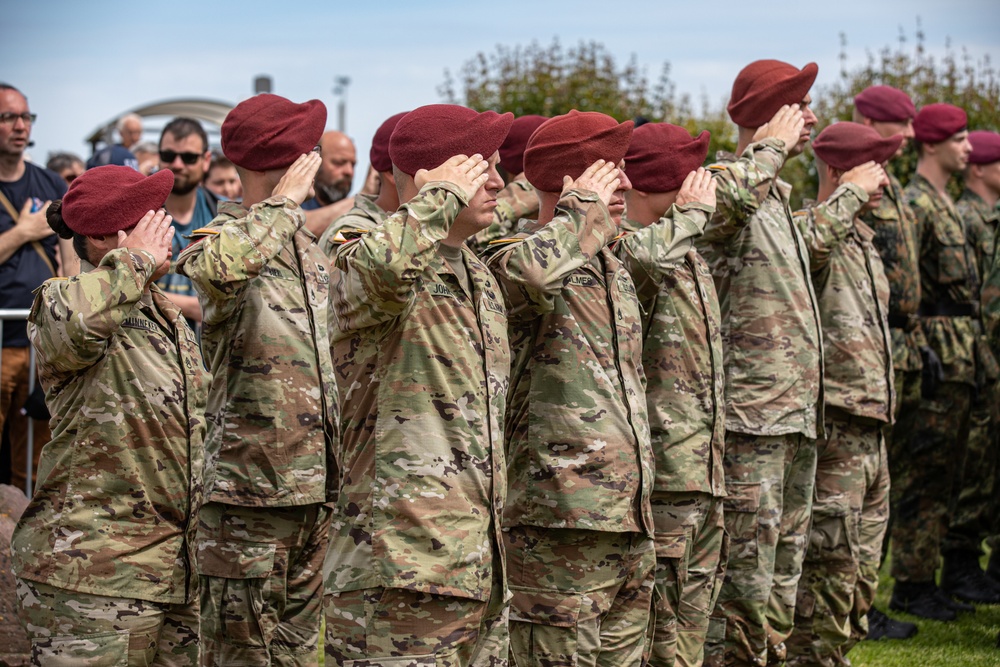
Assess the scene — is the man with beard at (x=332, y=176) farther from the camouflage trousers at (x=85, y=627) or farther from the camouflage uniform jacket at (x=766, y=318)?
the camouflage trousers at (x=85, y=627)

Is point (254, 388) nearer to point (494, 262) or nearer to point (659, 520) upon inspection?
point (494, 262)

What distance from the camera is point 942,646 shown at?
277 inches

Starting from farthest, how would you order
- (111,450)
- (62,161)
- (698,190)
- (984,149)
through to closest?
(62,161), (984,149), (698,190), (111,450)

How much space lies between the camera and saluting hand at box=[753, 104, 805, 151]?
5680 millimetres

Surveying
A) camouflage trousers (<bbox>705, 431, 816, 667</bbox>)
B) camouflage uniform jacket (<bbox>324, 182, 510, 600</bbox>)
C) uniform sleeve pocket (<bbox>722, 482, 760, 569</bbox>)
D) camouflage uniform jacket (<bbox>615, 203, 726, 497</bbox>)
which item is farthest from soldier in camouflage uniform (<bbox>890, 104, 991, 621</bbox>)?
camouflage uniform jacket (<bbox>324, 182, 510, 600</bbox>)

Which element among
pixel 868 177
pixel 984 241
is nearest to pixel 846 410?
pixel 868 177

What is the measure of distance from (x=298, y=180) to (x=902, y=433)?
4701 millimetres

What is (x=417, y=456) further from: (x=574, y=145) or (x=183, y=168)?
(x=183, y=168)

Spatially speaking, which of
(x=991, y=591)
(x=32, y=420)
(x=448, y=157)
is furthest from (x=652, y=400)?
(x=991, y=591)

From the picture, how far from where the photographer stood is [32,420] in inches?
261

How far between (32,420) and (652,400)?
347 centimetres

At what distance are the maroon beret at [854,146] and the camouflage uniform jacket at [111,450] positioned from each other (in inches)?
145

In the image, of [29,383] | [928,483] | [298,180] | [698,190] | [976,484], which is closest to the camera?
[298,180]

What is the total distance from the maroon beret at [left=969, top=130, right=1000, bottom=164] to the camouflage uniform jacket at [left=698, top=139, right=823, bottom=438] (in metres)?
3.42
